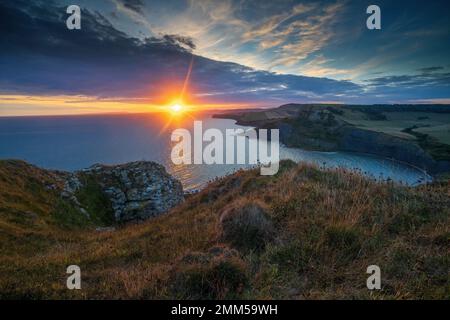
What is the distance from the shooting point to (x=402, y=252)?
5.45 meters

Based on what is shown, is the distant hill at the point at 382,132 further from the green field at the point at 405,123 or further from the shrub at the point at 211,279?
the shrub at the point at 211,279

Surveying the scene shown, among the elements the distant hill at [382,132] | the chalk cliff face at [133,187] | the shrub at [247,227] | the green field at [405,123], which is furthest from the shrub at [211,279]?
the green field at [405,123]

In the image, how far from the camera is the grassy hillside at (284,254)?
15.1 ft

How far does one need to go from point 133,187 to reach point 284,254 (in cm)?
2736

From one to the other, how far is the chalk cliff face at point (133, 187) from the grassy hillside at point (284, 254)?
54.1ft

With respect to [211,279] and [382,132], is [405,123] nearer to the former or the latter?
[382,132]

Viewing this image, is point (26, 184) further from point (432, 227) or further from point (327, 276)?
point (432, 227)

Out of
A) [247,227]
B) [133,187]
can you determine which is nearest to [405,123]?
[133,187]

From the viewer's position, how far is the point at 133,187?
29.9m

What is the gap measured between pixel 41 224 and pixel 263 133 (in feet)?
521

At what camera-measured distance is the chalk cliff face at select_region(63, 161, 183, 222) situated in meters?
26.9

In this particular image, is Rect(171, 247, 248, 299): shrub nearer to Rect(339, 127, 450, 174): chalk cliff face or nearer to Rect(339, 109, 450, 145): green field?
Rect(339, 127, 450, 174): chalk cliff face

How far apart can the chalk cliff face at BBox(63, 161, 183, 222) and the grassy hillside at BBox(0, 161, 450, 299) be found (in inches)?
649

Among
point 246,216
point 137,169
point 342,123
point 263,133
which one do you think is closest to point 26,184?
point 137,169
